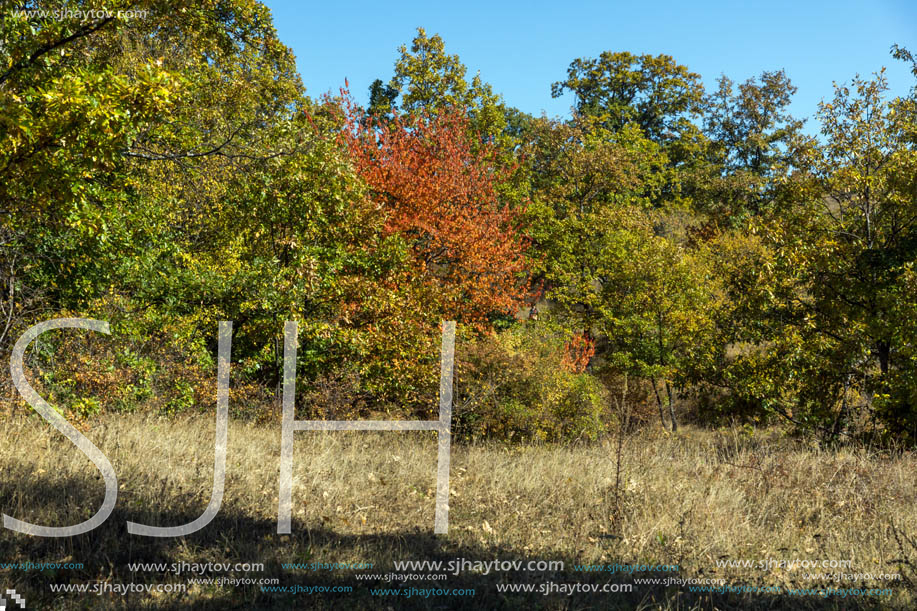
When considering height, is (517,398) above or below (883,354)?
below

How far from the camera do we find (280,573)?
16.1 ft

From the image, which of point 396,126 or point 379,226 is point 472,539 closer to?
point 379,226

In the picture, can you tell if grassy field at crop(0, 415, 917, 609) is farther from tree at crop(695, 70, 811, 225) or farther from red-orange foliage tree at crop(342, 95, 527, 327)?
tree at crop(695, 70, 811, 225)

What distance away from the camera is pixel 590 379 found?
51.0 ft

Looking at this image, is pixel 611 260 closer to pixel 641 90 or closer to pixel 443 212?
pixel 443 212

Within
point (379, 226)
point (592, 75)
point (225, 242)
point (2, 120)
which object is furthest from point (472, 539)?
point (592, 75)

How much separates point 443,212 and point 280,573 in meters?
14.4

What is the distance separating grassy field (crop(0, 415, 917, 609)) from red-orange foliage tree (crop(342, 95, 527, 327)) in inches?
345

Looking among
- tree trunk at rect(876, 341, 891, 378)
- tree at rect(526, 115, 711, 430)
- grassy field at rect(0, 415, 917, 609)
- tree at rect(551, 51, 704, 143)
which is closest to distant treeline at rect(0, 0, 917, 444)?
tree trunk at rect(876, 341, 891, 378)

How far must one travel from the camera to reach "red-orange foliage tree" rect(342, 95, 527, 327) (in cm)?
1794

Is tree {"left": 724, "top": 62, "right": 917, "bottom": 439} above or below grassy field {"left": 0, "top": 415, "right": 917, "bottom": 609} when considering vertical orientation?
above

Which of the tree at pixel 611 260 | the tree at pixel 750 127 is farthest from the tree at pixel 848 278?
the tree at pixel 750 127

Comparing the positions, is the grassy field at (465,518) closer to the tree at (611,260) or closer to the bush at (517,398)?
the bush at (517,398)

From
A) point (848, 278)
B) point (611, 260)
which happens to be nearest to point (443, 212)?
point (611, 260)
